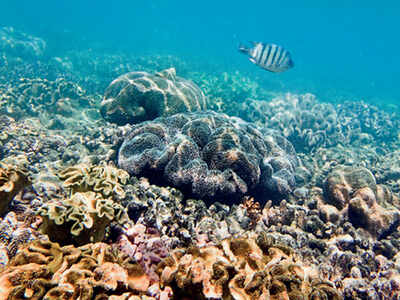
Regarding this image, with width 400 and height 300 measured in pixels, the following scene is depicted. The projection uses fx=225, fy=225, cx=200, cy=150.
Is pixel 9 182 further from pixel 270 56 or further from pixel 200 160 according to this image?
pixel 270 56

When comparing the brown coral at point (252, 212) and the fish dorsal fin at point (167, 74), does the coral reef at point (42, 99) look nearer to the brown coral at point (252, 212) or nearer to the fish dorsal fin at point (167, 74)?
the fish dorsal fin at point (167, 74)

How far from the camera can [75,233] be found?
2.43 m

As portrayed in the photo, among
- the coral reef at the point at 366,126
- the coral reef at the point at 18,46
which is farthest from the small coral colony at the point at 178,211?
the coral reef at the point at 18,46

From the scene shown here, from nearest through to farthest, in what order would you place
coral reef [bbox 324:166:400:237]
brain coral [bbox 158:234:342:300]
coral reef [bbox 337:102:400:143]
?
1. brain coral [bbox 158:234:342:300]
2. coral reef [bbox 324:166:400:237]
3. coral reef [bbox 337:102:400:143]

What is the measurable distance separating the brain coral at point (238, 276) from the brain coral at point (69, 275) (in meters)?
0.39

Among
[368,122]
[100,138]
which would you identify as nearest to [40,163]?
[100,138]

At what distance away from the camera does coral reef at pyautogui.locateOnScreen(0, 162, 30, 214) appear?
9.99 feet

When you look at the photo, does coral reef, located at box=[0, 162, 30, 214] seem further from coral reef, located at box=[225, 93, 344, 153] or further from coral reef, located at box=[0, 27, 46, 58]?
coral reef, located at box=[0, 27, 46, 58]

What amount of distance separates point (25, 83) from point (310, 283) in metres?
14.2

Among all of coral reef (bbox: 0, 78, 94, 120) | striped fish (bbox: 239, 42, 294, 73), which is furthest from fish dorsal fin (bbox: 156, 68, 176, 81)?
coral reef (bbox: 0, 78, 94, 120)

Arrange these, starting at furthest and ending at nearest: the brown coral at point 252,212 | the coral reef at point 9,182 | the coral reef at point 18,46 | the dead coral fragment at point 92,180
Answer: the coral reef at point 18,46, the brown coral at point 252,212, the dead coral fragment at point 92,180, the coral reef at point 9,182

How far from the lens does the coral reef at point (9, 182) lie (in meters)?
3.04

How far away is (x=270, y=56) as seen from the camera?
250 inches

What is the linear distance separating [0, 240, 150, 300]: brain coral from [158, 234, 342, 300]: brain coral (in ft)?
1.29
